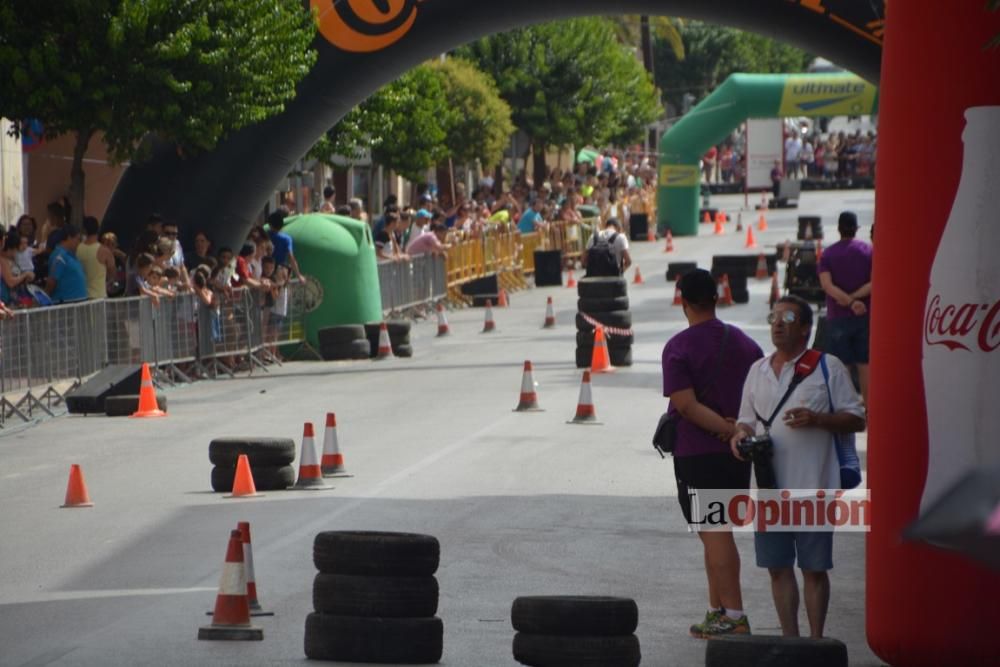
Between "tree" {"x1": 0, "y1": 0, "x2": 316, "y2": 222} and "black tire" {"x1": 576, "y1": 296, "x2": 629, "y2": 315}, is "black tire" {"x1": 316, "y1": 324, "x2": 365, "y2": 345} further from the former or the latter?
"black tire" {"x1": 576, "y1": 296, "x2": 629, "y2": 315}

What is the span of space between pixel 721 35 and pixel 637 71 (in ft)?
99.8

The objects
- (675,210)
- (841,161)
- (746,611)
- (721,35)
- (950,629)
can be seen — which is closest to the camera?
(950,629)

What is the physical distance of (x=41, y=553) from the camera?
39.8ft

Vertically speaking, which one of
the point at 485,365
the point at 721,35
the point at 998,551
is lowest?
the point at 485,365

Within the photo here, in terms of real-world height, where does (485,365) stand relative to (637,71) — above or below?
below

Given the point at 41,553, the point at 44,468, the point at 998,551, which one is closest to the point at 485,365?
the point at 44,468

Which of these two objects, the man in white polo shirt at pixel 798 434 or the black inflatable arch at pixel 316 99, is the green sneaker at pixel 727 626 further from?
the black inflatable arch at pixel 316 99

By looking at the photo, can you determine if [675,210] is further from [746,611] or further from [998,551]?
[998,551]

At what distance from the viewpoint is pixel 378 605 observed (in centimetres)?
895

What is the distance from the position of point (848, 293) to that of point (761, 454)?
24.2 ft

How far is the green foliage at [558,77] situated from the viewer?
5275cm

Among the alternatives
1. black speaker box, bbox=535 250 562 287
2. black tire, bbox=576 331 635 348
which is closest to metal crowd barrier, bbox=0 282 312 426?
black tire, bbox=576 331 635 348

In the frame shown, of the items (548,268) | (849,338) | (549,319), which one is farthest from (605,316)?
(548,268)

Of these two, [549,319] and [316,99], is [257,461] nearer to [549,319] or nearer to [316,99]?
[316,99]
